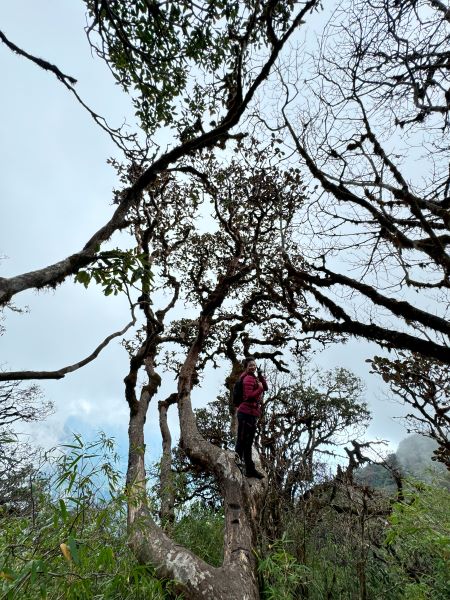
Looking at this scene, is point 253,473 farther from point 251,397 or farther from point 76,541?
point 76,541

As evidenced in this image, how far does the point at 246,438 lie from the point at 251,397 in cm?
71

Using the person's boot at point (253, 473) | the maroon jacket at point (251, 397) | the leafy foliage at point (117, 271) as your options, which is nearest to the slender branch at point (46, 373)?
the leafy foliage at point (117, 271)

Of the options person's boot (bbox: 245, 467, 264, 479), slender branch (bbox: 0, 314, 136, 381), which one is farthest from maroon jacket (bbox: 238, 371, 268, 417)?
slender branch (bbox: 0, 314, 136, 381)

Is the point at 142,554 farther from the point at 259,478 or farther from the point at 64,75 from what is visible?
the point at 64,75

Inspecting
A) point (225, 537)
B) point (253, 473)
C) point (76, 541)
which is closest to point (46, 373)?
point (76, 541)

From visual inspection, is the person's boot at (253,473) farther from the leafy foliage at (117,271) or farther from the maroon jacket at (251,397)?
the leafy foliage at (117,271)

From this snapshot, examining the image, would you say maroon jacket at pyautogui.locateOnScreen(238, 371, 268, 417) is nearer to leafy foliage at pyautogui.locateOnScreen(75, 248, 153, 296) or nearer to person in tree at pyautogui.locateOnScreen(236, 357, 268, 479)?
person in tree at pyautogui.locateOnScreen(236, 357, 268, 479)

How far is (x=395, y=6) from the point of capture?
15.1 feet

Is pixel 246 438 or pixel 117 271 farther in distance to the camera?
pixel 246 438

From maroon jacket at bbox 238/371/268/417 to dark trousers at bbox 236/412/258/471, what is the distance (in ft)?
0.30

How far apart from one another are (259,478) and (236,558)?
1.81 metres

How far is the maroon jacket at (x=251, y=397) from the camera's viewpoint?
6.48 metres

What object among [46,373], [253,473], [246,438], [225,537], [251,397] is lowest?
[225,537]

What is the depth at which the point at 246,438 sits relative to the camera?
6301 mm
